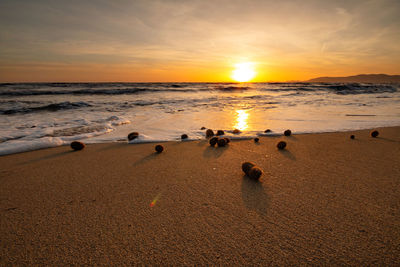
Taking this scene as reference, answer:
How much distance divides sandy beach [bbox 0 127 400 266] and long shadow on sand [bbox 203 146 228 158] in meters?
0.13

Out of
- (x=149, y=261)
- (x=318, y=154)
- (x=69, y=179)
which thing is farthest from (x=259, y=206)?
(x=69, y=179)

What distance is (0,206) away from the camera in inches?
59.9

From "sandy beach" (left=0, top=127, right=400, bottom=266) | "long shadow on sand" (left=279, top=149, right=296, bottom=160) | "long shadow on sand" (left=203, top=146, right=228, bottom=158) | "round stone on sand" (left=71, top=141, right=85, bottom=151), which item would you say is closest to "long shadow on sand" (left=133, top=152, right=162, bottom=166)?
"sandy beach" (left=0, top=127, right=400, bottom=266)

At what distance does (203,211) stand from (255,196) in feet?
1.49

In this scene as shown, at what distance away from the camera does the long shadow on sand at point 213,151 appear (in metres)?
2.63

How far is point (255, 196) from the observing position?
1.59m

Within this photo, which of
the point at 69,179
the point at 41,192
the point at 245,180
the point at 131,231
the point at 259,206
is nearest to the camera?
the point at 131,231

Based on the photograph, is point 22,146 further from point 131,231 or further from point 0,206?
point 131,231

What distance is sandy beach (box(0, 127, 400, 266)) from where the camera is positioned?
1.05 metres

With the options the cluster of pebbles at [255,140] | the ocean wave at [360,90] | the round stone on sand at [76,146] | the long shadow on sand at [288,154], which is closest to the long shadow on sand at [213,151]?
the cluster of pebbles at [255,140]

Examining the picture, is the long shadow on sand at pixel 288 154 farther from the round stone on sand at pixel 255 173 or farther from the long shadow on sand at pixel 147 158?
the long shadow on sand at pixel 147 158

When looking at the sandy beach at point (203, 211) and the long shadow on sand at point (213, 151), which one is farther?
the long shadow on sand at point (213, 151)

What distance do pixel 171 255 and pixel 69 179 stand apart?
4.87 ft

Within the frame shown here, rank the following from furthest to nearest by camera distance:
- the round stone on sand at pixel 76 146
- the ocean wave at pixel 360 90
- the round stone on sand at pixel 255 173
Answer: the ocean wave at pixel 360 90, the round stone on sand at pixel 76 146, the round stone on sand at pixel 255 173
